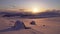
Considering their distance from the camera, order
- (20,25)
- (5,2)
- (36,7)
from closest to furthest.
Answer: (20,25)
(36,7)
(5,2)

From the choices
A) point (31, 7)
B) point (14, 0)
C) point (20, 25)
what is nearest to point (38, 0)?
point (31, 7)

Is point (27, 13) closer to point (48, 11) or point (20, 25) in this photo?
point (48, 11)

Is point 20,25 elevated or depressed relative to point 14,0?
depressed

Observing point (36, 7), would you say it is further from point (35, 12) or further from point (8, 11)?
point (8, 11)

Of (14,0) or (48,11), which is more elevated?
(14,0)

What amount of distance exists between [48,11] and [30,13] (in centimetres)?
69

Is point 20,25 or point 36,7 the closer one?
point 20,25

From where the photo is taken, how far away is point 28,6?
6.52 metres

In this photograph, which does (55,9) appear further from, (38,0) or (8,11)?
(8,11)

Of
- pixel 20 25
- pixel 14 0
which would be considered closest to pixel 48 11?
pixel 14 0

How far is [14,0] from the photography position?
6.87 m

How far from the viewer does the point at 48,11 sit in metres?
6.52

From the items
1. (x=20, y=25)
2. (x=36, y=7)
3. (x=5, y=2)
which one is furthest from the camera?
(x=5, y=2)

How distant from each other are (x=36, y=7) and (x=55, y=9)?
0.77 m
